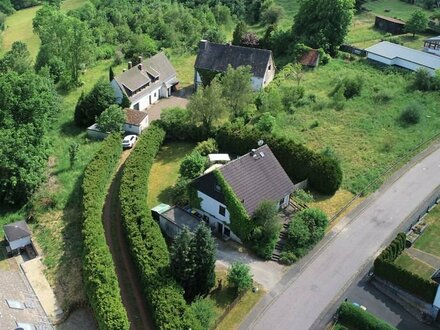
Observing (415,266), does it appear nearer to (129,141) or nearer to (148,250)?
(148,250)

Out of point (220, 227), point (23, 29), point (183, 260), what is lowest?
point (23, 29)

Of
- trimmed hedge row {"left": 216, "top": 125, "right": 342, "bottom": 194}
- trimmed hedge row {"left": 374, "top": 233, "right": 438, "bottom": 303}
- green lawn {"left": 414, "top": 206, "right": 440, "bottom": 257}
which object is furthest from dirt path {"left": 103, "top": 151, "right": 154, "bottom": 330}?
green lawn {"left": 414, "top": 206, "right": 440, "bottom": 257}

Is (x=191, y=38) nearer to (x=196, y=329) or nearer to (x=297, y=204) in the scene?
(x=297, y=204)

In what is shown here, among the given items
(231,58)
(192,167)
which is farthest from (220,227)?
(231,58)

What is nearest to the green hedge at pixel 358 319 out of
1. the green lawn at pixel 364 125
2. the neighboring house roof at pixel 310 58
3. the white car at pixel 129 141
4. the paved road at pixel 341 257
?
the paved road at pixel 341 257

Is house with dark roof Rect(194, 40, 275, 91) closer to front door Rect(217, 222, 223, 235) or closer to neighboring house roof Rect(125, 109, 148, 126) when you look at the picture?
neighboring house roof Rect(125, 109, 148, 126)

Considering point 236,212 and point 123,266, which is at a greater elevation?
point 236,212

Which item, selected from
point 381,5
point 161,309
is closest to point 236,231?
point 161,309
